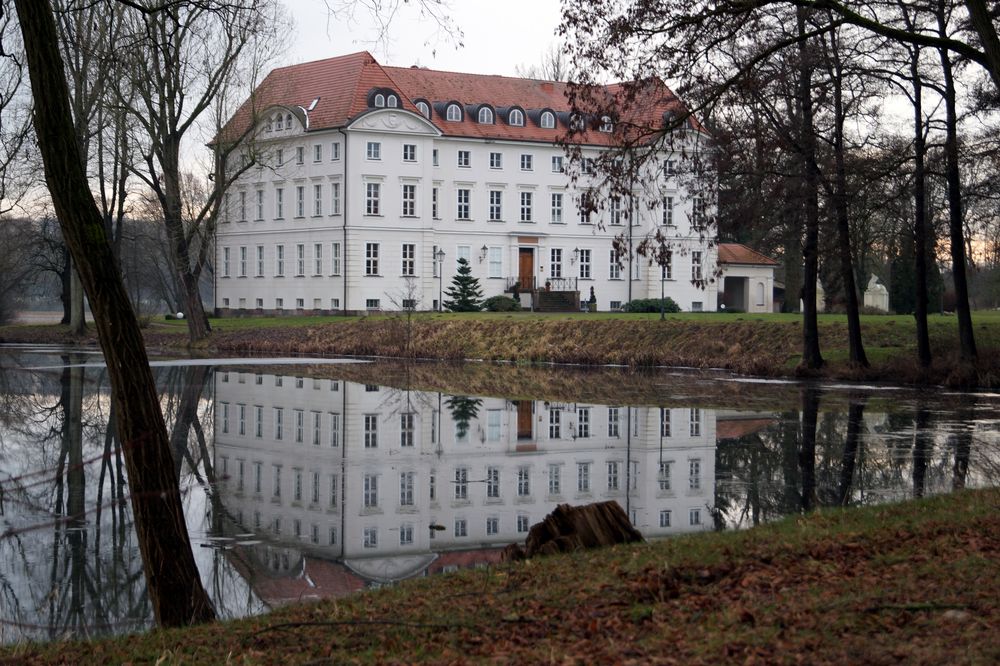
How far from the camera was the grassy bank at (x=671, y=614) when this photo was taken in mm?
6082

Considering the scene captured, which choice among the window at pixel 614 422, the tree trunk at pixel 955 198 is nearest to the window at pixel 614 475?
the window at pixel 614 422

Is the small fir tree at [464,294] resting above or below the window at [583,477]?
above

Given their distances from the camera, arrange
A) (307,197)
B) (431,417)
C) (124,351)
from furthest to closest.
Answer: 1. (307,197)
2. (431,417)
3. (124,351)

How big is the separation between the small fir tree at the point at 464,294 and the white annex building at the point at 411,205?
6.10 ft

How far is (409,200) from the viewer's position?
6862 centimetres

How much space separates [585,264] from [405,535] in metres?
62.8

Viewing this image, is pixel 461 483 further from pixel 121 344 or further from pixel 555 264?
pixel 555 264

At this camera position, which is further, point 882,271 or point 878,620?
point 882,271

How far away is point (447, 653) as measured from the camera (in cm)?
636

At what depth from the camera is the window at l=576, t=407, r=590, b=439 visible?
A: 20250 mm

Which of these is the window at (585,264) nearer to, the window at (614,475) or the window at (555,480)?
the window at (614,475)

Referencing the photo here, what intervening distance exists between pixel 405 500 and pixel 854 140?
20.6m

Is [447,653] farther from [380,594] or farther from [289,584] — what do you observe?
[289,584]

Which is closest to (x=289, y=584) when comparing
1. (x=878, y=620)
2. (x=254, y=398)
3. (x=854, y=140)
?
(x=878, y=620)
